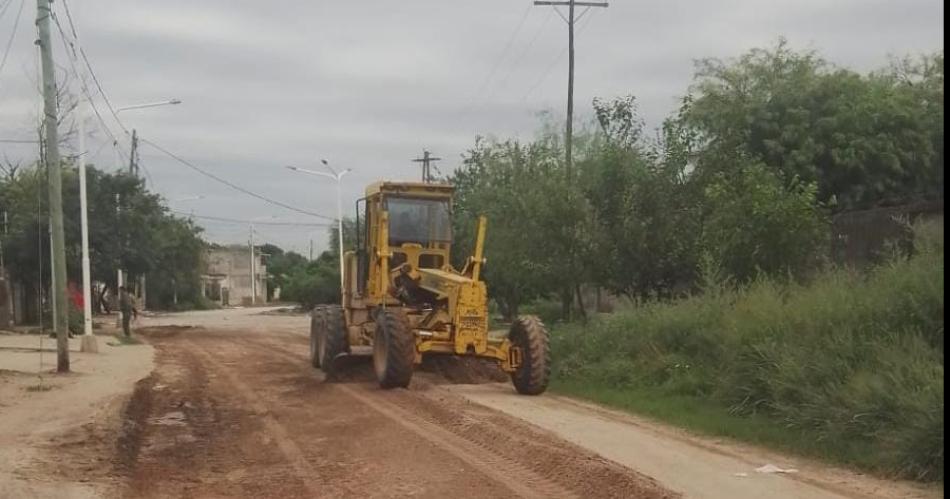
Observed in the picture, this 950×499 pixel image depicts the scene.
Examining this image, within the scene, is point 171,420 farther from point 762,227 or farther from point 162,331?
point 162,331

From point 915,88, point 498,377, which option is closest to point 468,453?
point 498,377

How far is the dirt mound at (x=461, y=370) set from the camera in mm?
19031

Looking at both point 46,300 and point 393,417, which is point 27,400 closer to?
point 393,417

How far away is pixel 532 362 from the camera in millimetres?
16609

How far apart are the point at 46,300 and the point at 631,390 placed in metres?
33.8

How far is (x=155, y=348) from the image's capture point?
30.4m

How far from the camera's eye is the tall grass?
10.7 metres

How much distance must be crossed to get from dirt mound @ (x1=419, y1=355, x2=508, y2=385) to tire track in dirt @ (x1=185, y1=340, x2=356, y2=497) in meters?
3.46

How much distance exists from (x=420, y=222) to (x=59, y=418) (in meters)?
7.30

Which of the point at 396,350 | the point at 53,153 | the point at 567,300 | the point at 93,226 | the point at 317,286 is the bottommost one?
the point at 317,286

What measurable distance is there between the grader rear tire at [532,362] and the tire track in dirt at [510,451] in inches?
55.5

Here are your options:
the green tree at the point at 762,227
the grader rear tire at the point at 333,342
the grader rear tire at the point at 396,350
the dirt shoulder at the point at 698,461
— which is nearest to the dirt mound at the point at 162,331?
the grader rear tire at the point at 333,342

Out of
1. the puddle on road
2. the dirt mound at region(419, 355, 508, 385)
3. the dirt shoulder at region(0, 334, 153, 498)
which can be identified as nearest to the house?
the dirt shoulder at region(0, 334, 153, 498)

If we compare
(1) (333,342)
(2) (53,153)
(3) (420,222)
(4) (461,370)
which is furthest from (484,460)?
(2) (53,153)
